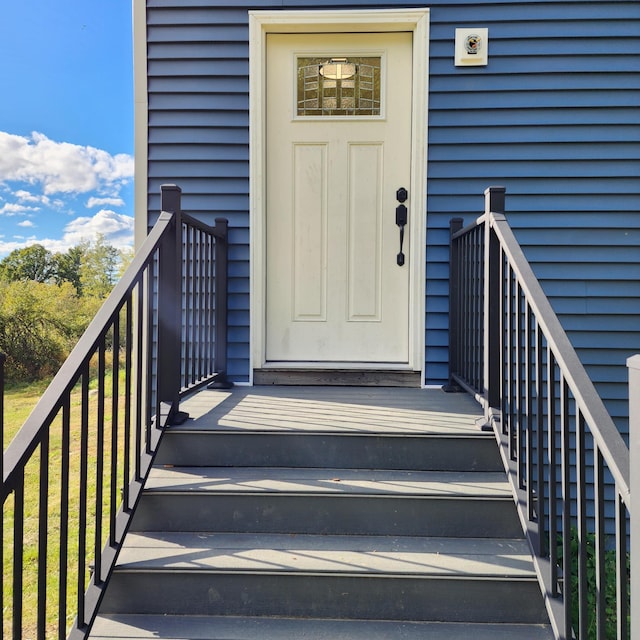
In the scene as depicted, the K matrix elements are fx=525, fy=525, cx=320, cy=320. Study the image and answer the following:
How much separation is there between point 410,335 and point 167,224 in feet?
5.17

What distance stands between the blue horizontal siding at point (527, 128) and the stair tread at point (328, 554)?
4.40 ft

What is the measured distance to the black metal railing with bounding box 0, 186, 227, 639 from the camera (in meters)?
1.26

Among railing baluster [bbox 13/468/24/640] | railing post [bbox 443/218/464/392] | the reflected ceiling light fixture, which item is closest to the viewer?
railing baluster [bbox 13/468/24/640]

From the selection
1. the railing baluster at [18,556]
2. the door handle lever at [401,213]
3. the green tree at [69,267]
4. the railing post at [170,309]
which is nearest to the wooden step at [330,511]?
the railing post at [170,309]

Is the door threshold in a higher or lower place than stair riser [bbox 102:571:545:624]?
higher

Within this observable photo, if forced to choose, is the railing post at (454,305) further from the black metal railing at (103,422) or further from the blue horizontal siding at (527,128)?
the black metal railing at (103,422)

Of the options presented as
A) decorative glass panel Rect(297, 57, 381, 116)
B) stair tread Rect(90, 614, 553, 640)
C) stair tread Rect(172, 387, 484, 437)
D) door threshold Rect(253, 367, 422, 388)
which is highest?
decorative glass panel Rect(297, 57, 381, 116)

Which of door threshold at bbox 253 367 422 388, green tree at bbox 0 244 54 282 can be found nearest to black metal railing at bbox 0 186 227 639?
door threshold at bbox 253 367 422 388

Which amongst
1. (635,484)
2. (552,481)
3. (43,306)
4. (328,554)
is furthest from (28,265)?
(635,484)

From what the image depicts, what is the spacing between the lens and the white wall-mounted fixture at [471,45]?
2977 millimetres

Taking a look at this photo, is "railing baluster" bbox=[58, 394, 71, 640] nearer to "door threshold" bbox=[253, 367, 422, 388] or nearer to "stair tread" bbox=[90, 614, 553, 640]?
"stair tread" bbox=[90, 614, 553, 640]

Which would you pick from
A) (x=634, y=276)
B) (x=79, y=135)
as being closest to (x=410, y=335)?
(x=634, y=276)

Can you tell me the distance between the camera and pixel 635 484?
3.43 ft

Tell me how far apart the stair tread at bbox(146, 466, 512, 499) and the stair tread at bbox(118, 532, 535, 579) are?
0.15m
